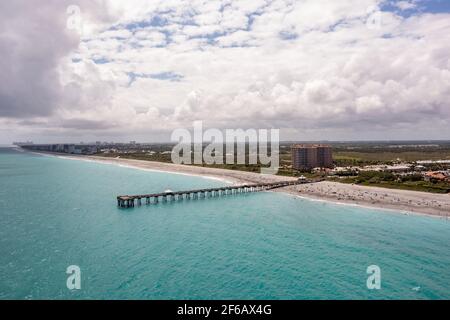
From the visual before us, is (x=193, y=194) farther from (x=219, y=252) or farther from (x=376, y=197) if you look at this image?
(x=376, y=197)

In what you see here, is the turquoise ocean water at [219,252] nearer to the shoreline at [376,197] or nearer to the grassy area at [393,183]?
the shoreline at [376,197]

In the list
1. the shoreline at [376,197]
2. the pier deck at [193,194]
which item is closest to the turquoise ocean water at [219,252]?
the pier deck at [193,194]

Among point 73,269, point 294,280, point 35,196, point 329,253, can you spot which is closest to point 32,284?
point 73,269

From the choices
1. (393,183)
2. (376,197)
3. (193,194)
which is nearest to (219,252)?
(193,194)

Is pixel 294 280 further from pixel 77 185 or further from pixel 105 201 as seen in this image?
pixel 77 185

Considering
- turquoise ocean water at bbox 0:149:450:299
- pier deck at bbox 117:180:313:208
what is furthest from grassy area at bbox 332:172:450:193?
turquoise ocean water at bbox 0:149:450:299
